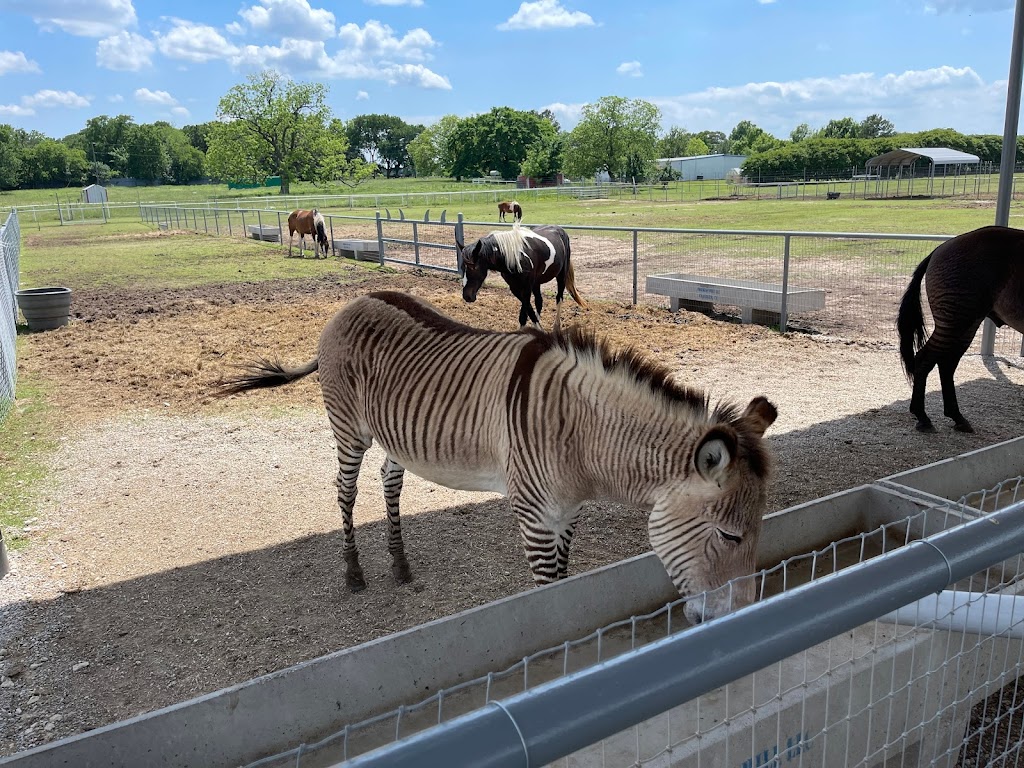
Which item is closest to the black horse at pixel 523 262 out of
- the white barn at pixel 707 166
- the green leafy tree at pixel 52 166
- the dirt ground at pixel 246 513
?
the dirt ground at pixel 246 513

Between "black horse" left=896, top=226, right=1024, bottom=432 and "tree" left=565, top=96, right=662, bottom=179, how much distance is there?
245ft

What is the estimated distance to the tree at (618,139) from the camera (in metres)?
78.8

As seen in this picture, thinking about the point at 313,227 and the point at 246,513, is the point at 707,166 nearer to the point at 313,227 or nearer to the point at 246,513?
the point at 313,227

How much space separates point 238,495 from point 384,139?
155541 millimetres

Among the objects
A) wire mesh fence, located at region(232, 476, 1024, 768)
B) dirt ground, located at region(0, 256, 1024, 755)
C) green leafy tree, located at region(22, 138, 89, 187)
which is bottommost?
dirt ground, located at region(0, 256, 1024, 755)

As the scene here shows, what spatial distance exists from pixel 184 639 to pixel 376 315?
6.66 feet

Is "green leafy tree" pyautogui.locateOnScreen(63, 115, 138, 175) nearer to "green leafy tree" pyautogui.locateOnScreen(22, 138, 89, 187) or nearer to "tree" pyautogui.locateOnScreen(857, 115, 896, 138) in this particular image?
"green leafy tree" pyautogui.locateOnScreen(22, 138, 89, 187)

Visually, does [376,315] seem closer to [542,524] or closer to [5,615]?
[542,524]

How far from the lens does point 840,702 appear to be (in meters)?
2.52

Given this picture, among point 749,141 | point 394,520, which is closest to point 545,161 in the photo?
point 749,141

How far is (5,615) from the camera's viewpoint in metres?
4.03

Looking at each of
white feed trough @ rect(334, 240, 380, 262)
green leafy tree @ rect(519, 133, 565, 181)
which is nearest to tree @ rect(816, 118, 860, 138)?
green leafy tree @ rect(519, 133, 565, 181)

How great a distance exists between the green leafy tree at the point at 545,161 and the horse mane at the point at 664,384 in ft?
277

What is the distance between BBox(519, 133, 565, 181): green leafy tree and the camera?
8619cm
